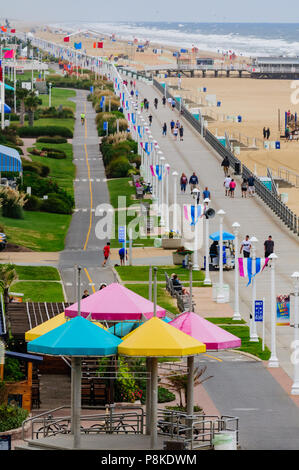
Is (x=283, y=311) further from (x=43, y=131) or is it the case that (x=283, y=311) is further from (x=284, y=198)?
(x=43, y=131)

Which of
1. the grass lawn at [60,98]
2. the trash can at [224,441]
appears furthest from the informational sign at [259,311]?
the grass lawn at [60,98]

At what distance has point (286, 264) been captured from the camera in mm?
48125

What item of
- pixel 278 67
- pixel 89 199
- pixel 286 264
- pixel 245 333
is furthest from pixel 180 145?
pixel 278 67

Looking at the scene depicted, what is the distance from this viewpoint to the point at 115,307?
24.8m

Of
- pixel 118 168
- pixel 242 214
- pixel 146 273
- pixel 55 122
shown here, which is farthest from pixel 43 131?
pixel 146 273

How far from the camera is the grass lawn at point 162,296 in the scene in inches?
1557

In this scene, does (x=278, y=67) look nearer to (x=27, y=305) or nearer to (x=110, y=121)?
(x=110, y=121)

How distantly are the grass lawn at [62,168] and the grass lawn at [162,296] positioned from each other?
92.9ft

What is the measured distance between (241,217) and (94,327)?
128 feet

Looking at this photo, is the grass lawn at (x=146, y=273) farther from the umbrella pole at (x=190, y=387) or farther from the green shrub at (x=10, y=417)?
the umbrella pole at (x=190, y=387)

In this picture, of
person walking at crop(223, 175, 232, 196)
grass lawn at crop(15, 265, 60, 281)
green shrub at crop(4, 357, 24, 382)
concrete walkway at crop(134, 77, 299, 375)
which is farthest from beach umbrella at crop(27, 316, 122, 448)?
person walking at crop(223, 175, 232, 196)

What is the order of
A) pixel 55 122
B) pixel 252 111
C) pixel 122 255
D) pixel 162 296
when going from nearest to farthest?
1. pixel 162 296
2. pixel 122 255
3. pixel 55 122
4. pixel 252 111

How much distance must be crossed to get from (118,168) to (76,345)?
195 ft

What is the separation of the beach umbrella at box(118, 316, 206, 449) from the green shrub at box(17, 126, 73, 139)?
7970 cm
